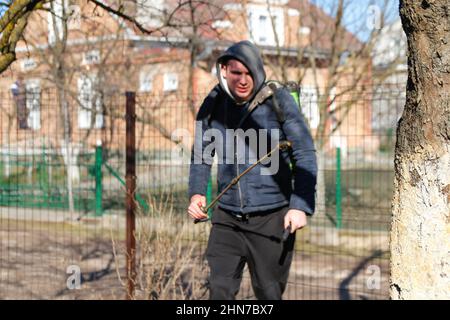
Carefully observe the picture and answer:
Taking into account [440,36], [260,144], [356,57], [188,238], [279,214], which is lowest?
[188,238]

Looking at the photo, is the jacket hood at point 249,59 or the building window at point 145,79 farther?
the building window at point 145,79

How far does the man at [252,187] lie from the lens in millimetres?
4402

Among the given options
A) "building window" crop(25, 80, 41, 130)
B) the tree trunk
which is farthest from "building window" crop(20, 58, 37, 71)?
the tree trunk

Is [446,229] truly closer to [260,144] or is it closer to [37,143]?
[260,144]

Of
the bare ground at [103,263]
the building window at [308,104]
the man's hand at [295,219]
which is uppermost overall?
the building window at [308,104]

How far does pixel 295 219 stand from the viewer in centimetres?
421

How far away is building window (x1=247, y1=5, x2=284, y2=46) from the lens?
Result: 1389cm

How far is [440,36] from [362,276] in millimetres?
7239

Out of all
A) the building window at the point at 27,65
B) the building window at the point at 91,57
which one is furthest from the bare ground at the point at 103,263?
the building window at the point at 27,65

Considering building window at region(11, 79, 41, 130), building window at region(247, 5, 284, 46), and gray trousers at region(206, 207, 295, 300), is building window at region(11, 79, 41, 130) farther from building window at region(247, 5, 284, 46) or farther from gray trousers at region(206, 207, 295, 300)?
building window at region(247, 5, 284, 46)

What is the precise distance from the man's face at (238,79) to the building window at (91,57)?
12.2 m

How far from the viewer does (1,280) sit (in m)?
8.45

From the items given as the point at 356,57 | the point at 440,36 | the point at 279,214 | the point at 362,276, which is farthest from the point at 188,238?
the point at 356,57

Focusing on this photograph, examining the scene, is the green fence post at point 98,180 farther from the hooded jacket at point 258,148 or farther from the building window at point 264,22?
the hooded jacket at point 258,148
